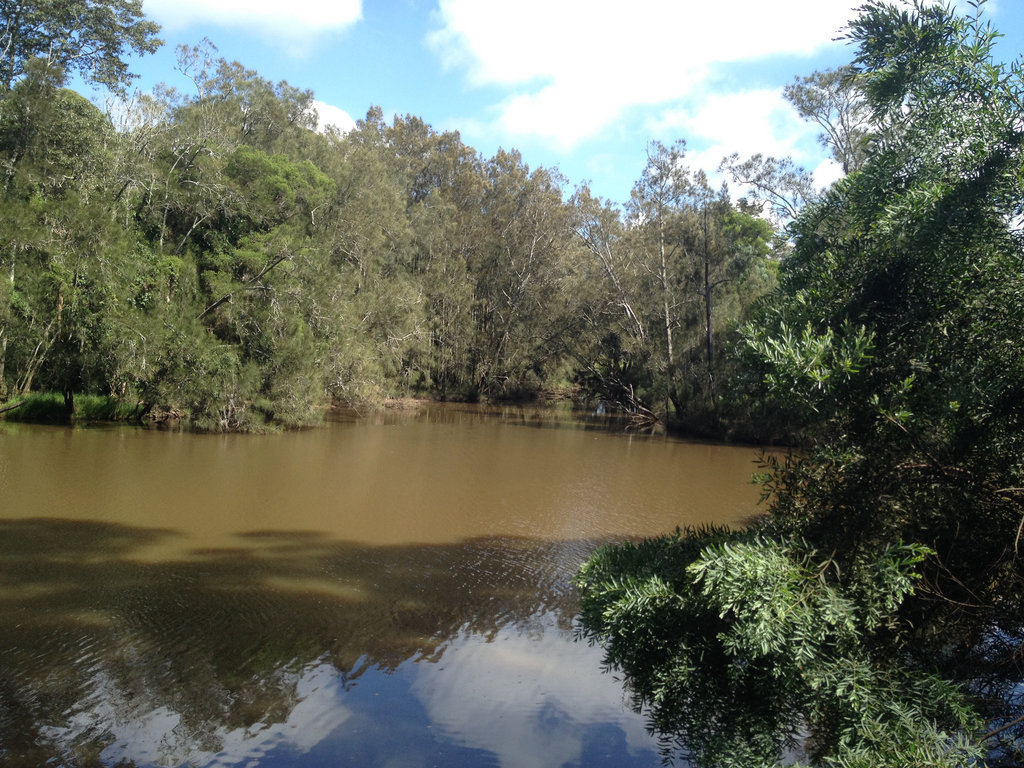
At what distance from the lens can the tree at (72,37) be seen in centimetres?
2009

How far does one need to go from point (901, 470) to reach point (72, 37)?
1010 inches

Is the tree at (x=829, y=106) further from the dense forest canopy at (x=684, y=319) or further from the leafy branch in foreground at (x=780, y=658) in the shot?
the leafy branch in foreground at (x=780, y=658)

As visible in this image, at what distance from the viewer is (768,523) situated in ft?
13.9

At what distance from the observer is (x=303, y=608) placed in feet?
25.0

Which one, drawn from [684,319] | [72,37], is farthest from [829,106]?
[72,37]

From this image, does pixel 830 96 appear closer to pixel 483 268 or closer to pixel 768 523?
pixel 483 268

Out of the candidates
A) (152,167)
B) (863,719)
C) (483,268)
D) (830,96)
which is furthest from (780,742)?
(483,268)

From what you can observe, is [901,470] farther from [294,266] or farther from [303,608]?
[294,266]

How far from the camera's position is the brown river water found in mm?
5012

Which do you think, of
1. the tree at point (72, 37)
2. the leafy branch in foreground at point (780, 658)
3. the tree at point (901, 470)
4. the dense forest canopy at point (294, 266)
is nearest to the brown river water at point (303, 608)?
the leafy branch in foreground at point (780, 658)

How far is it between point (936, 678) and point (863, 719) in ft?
1.37

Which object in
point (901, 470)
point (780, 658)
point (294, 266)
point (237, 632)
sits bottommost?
point (237, 632)

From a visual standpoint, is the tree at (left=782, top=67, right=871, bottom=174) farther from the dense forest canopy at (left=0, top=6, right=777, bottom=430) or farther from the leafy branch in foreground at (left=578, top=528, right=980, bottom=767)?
the leafy branch in foreground at (left=578, top=528, right=980, bottom=767)

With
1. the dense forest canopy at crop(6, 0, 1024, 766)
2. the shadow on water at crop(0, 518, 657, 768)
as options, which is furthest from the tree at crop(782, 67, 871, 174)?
the shadow on water at crop(0, 518, 657, 768)
